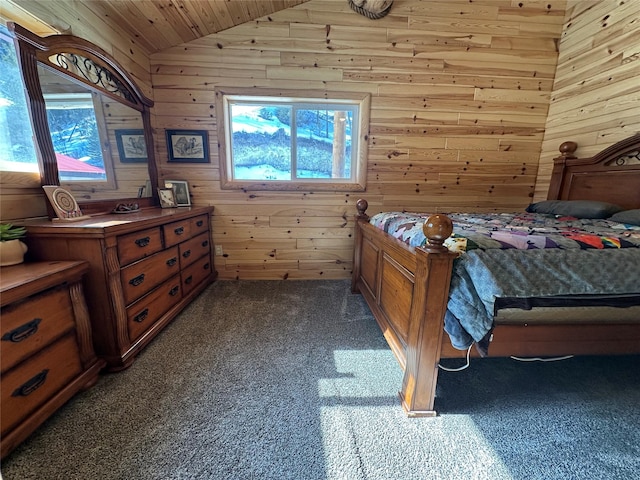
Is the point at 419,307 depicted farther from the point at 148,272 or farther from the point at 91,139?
the point at 91,139

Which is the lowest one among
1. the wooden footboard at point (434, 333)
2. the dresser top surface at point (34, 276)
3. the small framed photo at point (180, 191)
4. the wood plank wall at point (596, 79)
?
the wooden footboard at point (434, 333)

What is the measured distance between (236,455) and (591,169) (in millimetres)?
3408

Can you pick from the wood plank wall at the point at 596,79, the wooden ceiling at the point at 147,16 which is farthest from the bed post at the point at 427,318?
the wood plank wall at the point at 596,79

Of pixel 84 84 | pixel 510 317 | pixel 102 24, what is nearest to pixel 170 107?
pixel 102 24

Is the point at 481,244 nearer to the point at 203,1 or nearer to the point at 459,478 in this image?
the point at 459,478

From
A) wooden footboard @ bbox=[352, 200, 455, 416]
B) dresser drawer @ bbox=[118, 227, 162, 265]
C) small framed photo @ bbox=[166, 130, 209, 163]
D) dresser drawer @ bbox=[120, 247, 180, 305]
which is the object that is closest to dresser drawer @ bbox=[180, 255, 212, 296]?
dresser drawer @ bbox=[120, 247, 180, 305]

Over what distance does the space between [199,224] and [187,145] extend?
0.83 meters

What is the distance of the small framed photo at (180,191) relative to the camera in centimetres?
259

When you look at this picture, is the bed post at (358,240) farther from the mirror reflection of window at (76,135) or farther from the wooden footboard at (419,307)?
the mirror reflection of window at (76,135)

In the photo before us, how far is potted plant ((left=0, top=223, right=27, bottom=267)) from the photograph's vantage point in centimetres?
118

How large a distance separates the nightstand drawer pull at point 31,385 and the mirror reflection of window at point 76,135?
1101 mm

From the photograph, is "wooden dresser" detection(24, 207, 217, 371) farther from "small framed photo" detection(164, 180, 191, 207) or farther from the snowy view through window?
the snowy view through window

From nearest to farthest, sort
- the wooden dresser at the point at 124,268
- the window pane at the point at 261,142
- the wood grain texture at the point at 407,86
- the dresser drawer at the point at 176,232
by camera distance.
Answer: the wooden dresser at the point at 124,268 → the dresser drawer at the point at 176,232 → the wood grain texture at the point at 407,86 → the window pane at the point at 261,142

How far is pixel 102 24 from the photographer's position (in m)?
1.96
